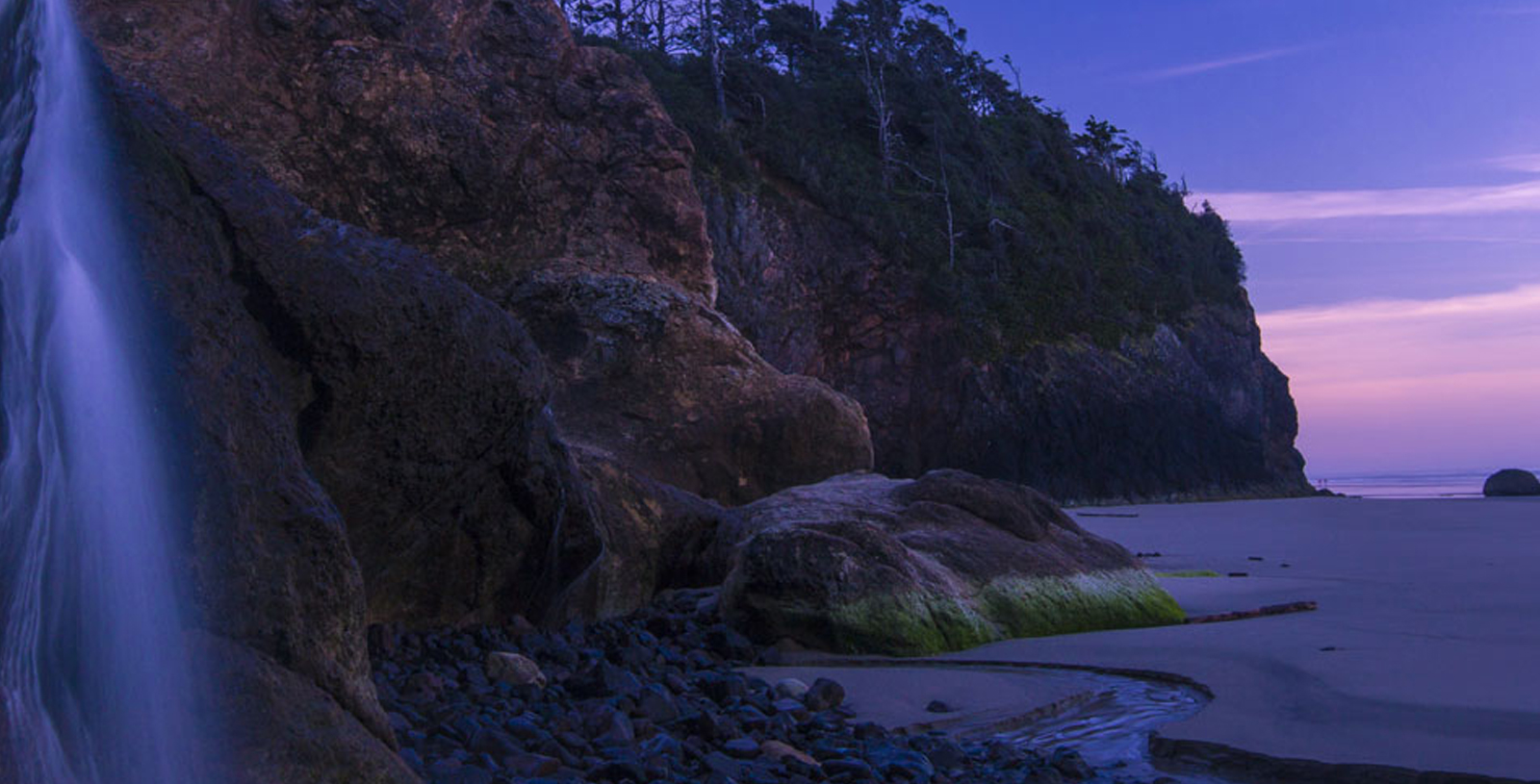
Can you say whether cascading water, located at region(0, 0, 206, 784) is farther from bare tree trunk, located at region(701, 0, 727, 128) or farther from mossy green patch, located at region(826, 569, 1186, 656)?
bare tree trunk, located at region(701, 0, 727, 128)

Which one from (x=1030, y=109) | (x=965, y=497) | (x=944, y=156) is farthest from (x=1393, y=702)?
(x=1030, y=109)

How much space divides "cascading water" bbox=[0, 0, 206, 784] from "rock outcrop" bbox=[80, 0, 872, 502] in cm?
499

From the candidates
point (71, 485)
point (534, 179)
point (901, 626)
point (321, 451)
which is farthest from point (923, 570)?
point (534, 179)

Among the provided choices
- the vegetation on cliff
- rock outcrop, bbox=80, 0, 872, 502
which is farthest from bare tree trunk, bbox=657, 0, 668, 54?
rock outcrop, bbox=80, 0, 872, 502

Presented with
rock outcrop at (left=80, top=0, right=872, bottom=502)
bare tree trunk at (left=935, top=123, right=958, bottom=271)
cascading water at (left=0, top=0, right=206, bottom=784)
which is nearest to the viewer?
cascading water at (left=0, top=0, right=206, bottom=784)

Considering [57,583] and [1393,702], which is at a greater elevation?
[57,583]

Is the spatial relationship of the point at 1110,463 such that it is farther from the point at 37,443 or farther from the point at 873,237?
the point at 37,443

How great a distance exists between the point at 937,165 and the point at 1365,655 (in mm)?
28481

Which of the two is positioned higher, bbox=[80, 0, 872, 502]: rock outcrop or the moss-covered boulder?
bbox=[80, 0, 872, 502]: rock outcrop

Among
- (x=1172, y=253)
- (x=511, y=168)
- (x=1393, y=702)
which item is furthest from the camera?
(x=1172, y=253)

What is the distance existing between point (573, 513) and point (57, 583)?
290 cm

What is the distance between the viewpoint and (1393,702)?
11.6 ft

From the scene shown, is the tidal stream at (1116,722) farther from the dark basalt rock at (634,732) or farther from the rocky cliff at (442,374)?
the rocky cliff at (442,374)

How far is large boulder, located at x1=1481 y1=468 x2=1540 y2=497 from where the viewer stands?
26.5 meters
